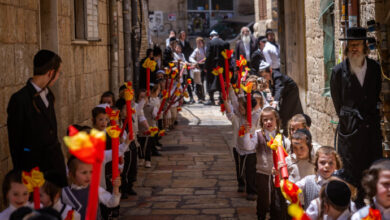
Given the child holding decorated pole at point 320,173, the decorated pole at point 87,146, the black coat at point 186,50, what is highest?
the black coat at point 186,50

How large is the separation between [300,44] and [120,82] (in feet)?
12.0

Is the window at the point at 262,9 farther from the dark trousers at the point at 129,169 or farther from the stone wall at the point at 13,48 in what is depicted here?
the stone wall at the point at 13,48

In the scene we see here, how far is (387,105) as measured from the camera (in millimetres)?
6797

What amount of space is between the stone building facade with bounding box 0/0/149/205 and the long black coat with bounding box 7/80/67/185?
1.24 metres

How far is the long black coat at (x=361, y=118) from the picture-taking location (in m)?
5.80

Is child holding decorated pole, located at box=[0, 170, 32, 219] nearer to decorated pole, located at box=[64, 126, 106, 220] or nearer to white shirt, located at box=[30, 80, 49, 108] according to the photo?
white shirt, located at box=[30, 80, 49, 108]

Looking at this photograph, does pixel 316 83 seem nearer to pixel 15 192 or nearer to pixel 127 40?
pixel 127 40

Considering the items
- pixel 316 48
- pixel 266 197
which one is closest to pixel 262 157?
pixel 266 197

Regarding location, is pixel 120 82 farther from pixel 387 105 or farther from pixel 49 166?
pixel 49 166

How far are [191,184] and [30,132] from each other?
4027 mm

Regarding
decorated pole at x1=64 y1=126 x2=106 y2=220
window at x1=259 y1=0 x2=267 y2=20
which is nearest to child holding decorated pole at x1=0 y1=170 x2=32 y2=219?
decorated pole at x1=64 y1=126 x2=106 y2=220

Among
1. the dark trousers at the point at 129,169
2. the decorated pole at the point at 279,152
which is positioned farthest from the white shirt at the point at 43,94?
the dark trousers at the point at 129,169

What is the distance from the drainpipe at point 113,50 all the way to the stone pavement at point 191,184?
4.93 ft

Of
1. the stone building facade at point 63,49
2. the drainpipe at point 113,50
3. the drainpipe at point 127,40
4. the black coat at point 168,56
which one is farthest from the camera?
the black coat at point 168,56
